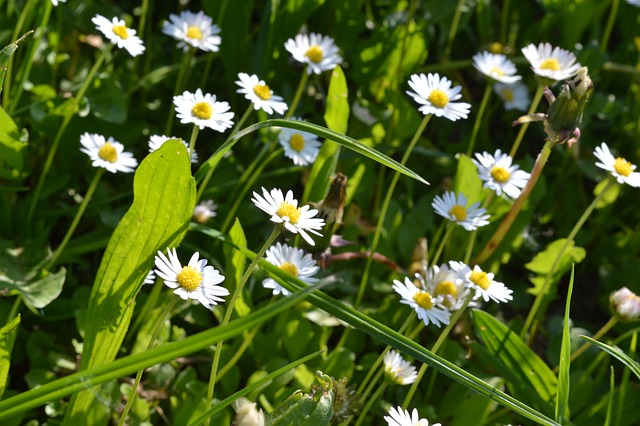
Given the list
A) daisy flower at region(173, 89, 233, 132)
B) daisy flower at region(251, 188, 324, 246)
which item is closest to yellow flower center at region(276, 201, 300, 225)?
daisy flower at region(251, 188, 324, 246)

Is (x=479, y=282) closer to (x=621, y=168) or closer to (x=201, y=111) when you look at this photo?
(x=621, y=168)

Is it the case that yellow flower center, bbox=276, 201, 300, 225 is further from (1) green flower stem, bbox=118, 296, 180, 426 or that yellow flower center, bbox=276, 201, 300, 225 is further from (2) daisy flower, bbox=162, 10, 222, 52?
(2) daisy flower, bbox=162, 10, 222, 52

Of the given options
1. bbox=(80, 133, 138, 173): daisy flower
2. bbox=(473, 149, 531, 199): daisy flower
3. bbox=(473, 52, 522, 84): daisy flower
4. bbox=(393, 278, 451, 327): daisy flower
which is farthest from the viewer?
bbox=(473, 52, 522, 84): daisy flower

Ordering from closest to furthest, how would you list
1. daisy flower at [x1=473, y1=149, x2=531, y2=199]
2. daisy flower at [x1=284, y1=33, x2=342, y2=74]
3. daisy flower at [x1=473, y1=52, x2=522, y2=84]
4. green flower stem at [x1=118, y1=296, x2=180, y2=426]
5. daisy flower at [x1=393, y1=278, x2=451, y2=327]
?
green flower stem at [x1=118, y1=296, x2=180, y2=426] → daisy flower at [x1=393, y1=278, x2=451, y2=327] → daisy flower at [x1=473, y1=149, x2=531, y2=199] → daisy flower at [x1=284, y1=33, x2=342, y2=74] → daisy flower at [x1=473, y1=52, x2=522, y2=84]

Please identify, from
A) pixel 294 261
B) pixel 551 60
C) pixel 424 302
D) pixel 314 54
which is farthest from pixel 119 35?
pixel 551 60

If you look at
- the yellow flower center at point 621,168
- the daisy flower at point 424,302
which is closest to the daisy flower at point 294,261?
the daisy flower at point 424,302
